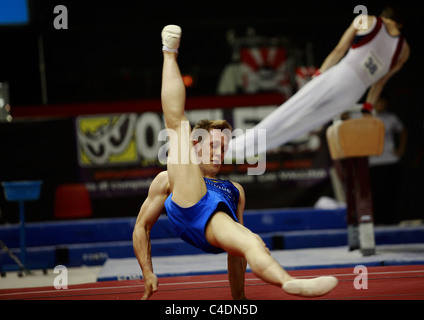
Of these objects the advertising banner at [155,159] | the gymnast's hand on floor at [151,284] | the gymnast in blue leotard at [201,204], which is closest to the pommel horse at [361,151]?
the advertising banner at [155,159]

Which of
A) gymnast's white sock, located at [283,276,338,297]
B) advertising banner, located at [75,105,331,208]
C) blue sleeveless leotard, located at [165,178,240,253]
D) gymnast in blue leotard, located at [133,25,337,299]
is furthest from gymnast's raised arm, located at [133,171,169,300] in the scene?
advertising banner, located at [75,105,331,208]

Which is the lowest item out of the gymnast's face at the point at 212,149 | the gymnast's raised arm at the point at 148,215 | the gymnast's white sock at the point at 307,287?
the gymnast's white sock at the point at 307,287

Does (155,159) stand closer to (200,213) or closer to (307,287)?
(200,213)

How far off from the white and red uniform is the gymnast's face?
6.77 ft

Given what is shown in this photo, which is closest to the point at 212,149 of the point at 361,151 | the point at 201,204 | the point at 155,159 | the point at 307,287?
the point at 201,204

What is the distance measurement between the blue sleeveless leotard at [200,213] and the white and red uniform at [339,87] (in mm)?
2184

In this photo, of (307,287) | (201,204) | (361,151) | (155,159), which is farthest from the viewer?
(155,159)

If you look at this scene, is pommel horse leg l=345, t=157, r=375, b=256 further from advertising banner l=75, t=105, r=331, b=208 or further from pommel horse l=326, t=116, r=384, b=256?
advertising banner l=75, t=105, r=331, b=208

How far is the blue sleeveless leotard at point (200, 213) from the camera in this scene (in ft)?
7.47

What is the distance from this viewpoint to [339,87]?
436 cm

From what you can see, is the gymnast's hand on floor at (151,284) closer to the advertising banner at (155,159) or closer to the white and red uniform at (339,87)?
the white and red uniform at (339,87)

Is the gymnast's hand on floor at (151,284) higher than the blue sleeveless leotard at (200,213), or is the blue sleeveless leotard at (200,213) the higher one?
the blue sleeveless leotard at (200,213)

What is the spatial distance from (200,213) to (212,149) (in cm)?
34
